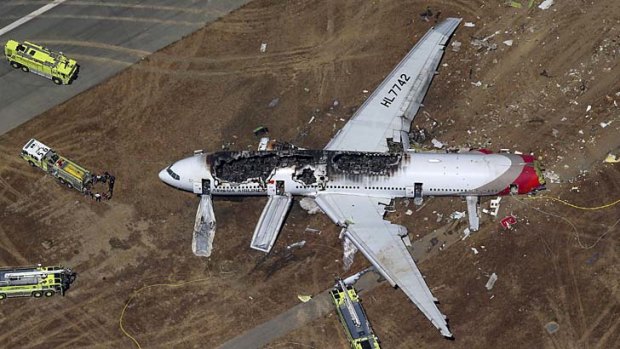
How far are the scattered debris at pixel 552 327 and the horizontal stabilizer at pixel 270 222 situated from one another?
23381 mm

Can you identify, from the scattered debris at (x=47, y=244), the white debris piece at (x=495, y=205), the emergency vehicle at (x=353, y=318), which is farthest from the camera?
the white debris piece at (x=495, y=205)

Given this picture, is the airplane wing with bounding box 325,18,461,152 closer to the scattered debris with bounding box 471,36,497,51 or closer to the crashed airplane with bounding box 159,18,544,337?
the crashed airplane with bounding box 159,18,544,337

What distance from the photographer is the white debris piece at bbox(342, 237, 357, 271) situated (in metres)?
59.5

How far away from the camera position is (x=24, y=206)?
63.7 m

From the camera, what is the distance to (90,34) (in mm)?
75688

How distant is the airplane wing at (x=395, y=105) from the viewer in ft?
211

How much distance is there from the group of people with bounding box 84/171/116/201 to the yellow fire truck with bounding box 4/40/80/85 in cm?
1280

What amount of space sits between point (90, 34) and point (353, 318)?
43141 mm

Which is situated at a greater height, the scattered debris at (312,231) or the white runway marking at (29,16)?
the white runway marking at (29,16)

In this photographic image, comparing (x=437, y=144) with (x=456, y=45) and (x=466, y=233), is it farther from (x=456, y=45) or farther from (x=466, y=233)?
(x=456, y=45)

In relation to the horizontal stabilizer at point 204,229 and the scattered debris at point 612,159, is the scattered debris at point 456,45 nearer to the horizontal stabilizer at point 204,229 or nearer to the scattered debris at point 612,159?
the scattered debris at point 612,159

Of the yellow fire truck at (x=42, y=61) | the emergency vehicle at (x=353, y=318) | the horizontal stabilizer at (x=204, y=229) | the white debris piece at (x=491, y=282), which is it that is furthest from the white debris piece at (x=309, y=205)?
the yellow fire truck at (x=42, y=61)

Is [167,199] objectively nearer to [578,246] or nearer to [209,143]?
[209,143]

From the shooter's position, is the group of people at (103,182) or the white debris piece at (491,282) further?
the group of people at (103,182)
